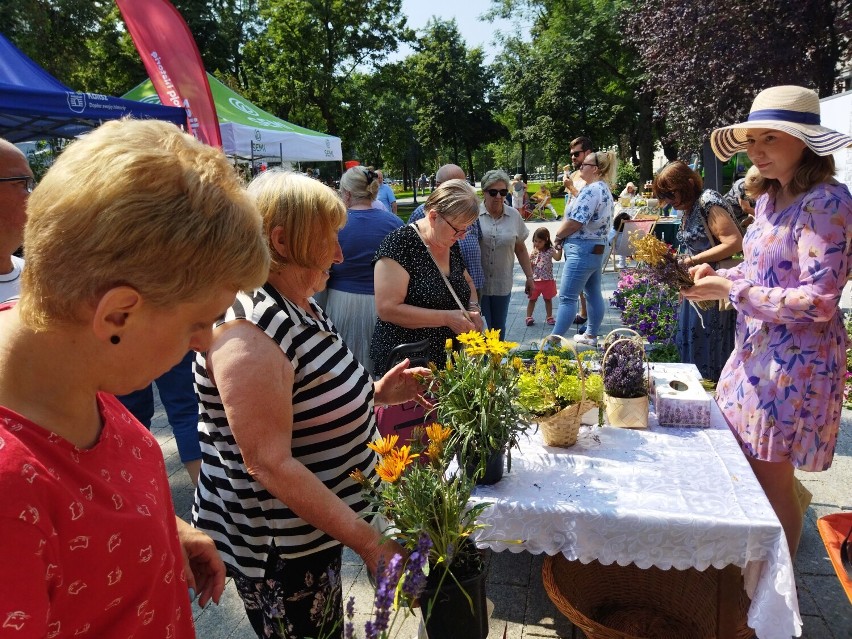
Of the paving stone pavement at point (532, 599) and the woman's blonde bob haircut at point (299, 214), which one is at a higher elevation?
the woman's blonde bob haircut at point (299, 214)

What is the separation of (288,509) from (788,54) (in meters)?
12.9

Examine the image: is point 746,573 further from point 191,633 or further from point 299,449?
point 191,633

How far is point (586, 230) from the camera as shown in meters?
5.30

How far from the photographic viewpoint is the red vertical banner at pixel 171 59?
5.74 meters

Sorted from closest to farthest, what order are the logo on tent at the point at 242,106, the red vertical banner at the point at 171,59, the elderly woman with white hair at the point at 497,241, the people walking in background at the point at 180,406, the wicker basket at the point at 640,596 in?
the wicker basket at the point at 640,596
the people walking in background at the point at 180,406
the elderly woman with white hair at the point at 497,241
the red vertical banner at the point at 171,59
the logo on tent at the point at 242,106

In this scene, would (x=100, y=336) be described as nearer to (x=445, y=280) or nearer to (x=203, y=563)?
(x=203, y=563)

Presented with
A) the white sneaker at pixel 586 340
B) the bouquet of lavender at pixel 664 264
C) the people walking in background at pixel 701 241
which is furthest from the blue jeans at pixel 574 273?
the bouquet of lavender at pixel 664 264

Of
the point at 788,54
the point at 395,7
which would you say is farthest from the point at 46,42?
the point at 788,54

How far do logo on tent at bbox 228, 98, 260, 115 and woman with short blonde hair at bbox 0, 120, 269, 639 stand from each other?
9524 millimetres

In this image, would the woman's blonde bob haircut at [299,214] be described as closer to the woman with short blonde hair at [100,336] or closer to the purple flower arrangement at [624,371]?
the woman with short blonde hair at [100,336]

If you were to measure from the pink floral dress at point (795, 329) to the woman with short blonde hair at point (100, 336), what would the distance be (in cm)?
188

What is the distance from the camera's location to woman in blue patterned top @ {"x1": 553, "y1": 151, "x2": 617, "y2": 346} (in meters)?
5.25

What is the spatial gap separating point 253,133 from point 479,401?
8136 mm

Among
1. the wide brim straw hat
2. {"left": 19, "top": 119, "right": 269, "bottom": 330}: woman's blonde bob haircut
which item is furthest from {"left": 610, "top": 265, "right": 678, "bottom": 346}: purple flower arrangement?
{"left": 19, "top": 119, "right": 269, "bottom": 330}: woman's blonde bob haircut
